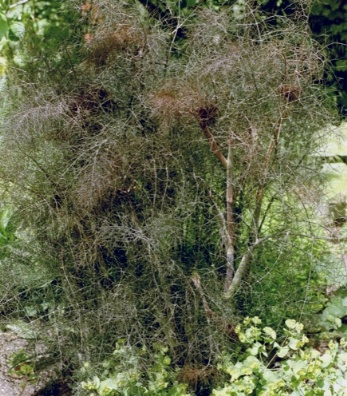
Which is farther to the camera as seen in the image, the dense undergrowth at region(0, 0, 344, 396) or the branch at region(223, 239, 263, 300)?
the branch at region(223, 239, 263, 300)

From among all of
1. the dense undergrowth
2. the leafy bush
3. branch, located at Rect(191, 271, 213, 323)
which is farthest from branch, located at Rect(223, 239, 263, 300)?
the leafy bush

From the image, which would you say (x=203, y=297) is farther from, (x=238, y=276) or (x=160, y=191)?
(x=160, y=191)

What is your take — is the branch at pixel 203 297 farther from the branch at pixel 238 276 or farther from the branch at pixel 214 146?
the branch at pixel 214 146

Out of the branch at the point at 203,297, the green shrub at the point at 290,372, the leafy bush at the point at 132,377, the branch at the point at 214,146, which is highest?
the branch at the point at 214,146

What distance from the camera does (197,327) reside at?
272 cm

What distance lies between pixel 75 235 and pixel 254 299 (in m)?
0.90

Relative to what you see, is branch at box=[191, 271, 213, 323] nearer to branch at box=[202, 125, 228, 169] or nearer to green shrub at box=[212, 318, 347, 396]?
green shrub at box=[212, 318, 347, 396]

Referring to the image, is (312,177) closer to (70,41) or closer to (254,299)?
(254,299)

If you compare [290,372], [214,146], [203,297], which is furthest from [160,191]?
[290,372]

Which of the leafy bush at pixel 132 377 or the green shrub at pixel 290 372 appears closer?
the green shrub at pixel 290 372

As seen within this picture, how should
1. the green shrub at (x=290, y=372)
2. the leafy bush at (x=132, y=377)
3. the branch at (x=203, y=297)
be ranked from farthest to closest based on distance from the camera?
the branch at (x=203, y=297)
the leafy bush at (x=132, y=377)
the green shrub at (x=290, y=372)

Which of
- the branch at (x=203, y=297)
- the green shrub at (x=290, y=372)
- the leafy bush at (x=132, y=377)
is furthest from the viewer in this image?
the branch at (x=203, y=297)

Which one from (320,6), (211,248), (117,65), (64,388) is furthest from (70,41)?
(320,6)

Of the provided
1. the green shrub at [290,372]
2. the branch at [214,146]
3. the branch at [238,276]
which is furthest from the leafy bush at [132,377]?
the branch at [214,146]
